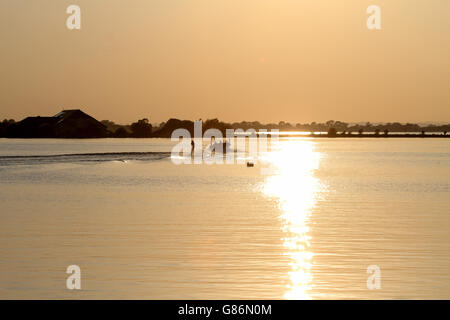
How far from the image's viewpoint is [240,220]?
1351 inches

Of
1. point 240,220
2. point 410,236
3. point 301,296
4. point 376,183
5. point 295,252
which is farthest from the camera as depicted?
point 376,183

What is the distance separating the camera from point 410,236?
94.1 ft

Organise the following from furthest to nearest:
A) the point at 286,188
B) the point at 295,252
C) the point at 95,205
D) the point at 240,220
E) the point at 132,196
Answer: the point at 286,188, the point at 132,196, the point at 95,205, the point at 240,220, the point at 295,252

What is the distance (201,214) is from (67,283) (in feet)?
60.5

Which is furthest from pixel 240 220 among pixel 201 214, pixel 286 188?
pixel 286 188

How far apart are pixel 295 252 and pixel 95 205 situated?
20.5m

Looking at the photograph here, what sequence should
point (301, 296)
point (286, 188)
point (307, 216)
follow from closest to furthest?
point (301, 296), point (307, 216), point (286, 188)

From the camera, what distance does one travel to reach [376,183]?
209 ft

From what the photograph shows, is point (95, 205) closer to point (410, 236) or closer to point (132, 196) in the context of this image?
point (132, 196)

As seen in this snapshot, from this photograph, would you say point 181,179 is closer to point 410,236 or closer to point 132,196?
point 132,196
